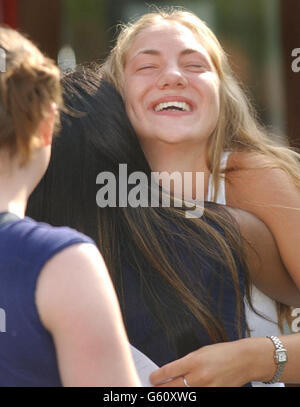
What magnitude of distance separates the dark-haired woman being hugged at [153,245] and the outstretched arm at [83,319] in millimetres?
496

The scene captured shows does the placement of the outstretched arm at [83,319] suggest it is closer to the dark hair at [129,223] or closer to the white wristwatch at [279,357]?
the dark hair at [129,223]

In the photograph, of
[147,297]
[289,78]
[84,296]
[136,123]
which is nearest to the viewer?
[84,296]

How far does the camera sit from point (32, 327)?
117 cm

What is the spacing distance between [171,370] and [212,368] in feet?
0.35

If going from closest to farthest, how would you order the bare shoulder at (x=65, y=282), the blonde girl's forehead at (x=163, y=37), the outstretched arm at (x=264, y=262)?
1. the bare shoulder at (x=65, y=282)
2. the outstretched arm at (x=264, y=262)
3. the blonde girl's forehead at (x=163, y=37)

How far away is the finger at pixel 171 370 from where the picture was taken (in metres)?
1.61

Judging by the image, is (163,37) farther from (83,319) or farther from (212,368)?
(83,319)

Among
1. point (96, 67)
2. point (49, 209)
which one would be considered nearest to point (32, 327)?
point (49, 209)

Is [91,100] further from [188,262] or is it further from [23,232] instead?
[23,232]

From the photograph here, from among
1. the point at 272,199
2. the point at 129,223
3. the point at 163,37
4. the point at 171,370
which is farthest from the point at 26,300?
the point at 163,37

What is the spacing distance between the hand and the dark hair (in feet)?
0.15

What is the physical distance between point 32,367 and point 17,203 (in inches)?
10.3

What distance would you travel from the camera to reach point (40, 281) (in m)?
1.15

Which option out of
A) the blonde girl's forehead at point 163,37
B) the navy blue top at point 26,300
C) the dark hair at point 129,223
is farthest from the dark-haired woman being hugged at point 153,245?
the navy blue top at point 26,300
